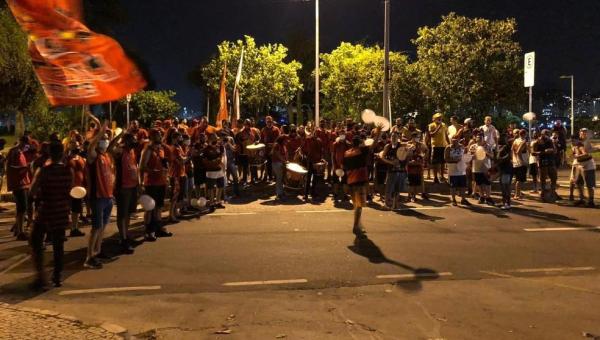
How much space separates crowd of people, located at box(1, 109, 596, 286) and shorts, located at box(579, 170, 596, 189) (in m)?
0.02

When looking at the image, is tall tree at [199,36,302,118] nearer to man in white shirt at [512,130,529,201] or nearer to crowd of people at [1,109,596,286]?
crowd of people at [1,109,596,286]

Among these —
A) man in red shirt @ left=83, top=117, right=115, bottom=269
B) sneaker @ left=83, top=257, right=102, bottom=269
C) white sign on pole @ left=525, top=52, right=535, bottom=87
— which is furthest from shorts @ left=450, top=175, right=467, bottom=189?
sneaker @ left=83, top=257, right=102, bottom=269

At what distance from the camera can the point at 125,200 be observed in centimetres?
970

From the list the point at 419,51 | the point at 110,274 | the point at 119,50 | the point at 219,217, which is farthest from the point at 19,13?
the point at 419,51

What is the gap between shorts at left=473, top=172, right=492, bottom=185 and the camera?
48.7 feet

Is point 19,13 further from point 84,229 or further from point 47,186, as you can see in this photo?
point 84,229

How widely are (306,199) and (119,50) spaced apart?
419 inches

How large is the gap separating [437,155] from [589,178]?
4.25 m

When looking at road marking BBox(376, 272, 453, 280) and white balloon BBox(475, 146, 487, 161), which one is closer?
road marking BBox(376, 272, 453, 280)

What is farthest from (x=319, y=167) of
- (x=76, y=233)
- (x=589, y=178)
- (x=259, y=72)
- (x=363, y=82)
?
(x=259, y=72)

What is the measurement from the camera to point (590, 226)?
39.5 ft

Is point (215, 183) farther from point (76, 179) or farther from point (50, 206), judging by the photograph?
point (50, 206)

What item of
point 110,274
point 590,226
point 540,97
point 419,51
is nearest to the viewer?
point 110,274

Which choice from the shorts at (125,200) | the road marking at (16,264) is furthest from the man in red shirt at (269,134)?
the road marking at (16,264)
